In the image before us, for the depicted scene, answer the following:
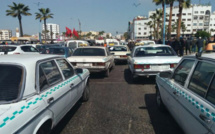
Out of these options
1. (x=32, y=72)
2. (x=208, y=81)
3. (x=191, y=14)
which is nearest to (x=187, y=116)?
(x=208, y=81)

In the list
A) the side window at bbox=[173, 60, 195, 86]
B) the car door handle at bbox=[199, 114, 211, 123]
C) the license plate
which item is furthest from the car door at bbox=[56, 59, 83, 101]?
the license plate

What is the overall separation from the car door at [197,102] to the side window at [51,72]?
2.16 m

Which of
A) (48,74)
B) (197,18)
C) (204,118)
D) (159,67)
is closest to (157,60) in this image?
(159,67)

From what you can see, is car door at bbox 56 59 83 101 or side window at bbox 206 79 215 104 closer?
side window at bbox 206 79 215 104

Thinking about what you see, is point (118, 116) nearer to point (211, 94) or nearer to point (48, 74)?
point (48, 74)

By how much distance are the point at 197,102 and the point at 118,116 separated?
2.25 meters

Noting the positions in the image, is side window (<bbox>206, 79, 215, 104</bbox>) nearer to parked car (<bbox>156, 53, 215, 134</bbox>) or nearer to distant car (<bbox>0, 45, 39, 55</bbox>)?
parked car (<bbox>156, 53, 215, 134</bbox>)

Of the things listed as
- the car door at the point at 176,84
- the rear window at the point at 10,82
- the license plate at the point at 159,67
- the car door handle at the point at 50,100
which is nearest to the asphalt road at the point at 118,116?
the car door at the point at 176,84

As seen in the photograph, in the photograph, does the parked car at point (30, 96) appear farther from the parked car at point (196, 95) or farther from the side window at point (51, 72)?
the parked car at point (196, 95)

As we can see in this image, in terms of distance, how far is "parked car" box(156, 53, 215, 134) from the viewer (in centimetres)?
209

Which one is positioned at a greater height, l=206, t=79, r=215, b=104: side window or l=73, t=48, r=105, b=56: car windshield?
l=73, t=48, r=105, b=56: car windshield

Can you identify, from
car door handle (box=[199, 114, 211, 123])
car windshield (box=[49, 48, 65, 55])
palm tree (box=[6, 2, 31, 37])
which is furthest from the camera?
palm tree (box=[6, 2, 31, 37])

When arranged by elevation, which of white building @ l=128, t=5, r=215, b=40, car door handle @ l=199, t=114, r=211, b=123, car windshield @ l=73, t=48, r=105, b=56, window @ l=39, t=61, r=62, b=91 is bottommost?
car door handle @ l=199, t=114, r=211, b=123

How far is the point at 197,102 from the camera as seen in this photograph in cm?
232
